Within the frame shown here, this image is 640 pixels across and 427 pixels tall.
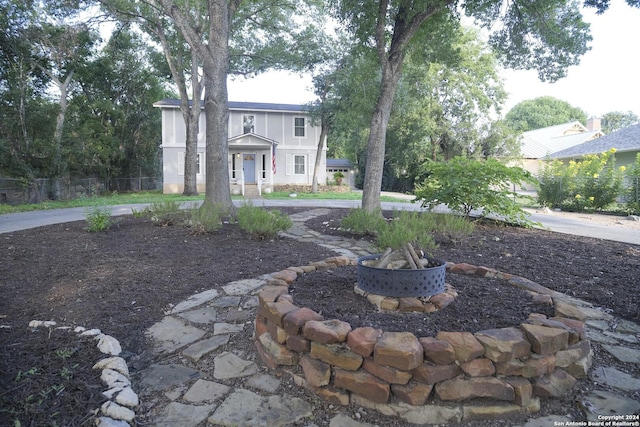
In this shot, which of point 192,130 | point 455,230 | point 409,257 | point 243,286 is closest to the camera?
point 409,257

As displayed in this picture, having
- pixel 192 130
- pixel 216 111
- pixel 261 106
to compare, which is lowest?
pixel 216 111

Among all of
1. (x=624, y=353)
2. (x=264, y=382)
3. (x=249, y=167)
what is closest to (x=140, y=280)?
(x=264, y=382)

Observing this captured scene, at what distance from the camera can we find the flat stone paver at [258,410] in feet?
5.41

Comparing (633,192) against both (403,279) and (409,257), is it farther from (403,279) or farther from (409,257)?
(403,279)

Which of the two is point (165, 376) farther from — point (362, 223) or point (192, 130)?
point (192, 130)

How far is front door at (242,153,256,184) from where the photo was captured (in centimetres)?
2147

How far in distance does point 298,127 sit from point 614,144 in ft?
51.4

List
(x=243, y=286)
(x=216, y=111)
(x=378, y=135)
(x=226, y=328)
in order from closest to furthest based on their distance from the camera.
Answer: (x=226, y=328) → (x=243, y=286) → (x=378, y=135) → (x=216, y=111)

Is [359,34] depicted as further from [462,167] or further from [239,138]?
[239,138]

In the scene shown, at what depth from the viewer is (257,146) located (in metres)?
20.4

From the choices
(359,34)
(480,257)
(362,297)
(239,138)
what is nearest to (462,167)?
(480,257)

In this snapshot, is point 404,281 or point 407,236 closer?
point 404,281

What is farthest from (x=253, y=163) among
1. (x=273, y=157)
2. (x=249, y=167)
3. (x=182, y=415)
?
(x=182, y=415)

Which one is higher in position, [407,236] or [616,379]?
[407,236]
